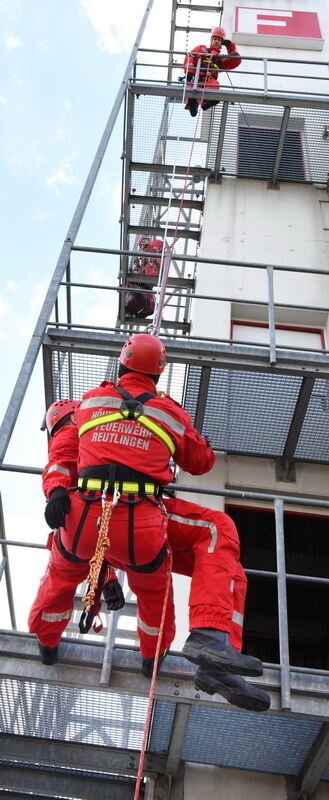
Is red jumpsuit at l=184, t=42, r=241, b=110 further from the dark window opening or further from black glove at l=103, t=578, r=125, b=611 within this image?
black glove at l=103, t=578, r=125, b=611

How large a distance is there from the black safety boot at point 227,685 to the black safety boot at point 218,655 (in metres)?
0.04

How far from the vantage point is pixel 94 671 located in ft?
14.7

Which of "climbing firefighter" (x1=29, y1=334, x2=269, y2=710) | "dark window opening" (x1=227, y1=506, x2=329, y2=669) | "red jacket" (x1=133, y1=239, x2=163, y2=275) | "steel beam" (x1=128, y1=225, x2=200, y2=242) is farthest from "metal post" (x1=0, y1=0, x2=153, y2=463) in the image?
"dark window opening" (x1=227, y1=506, x2=329, y2=669)

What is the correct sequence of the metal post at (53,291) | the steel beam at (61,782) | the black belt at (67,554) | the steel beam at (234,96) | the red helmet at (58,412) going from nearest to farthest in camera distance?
1. the black belt at (67,554)
2. the red helmet at (58,412)
3. the metal post at (53,291)
4. the steel beam at (61,782)
5. the steel beam at (234,96)

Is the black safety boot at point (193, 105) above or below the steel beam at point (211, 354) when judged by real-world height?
above

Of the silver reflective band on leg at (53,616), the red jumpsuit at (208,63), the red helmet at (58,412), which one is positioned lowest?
the silver reflective band on leg at (53,616)

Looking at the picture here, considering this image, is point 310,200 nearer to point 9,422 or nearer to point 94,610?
point 9,422

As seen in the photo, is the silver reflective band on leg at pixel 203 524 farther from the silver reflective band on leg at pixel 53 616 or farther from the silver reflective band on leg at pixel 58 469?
the silver reflective band on leg at pixel 53 616

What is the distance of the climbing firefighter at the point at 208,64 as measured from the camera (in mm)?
9430

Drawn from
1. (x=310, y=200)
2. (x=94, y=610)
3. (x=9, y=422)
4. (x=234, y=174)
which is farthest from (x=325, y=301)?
(x=94, y=610)

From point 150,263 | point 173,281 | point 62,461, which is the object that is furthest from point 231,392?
point 150,263

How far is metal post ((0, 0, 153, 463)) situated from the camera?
5.22 metres

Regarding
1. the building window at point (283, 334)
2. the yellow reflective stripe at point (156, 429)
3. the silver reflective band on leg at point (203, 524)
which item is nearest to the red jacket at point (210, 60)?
the building window at point (283, 334)

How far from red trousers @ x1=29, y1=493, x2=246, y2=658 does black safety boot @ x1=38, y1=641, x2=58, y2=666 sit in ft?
0.26
